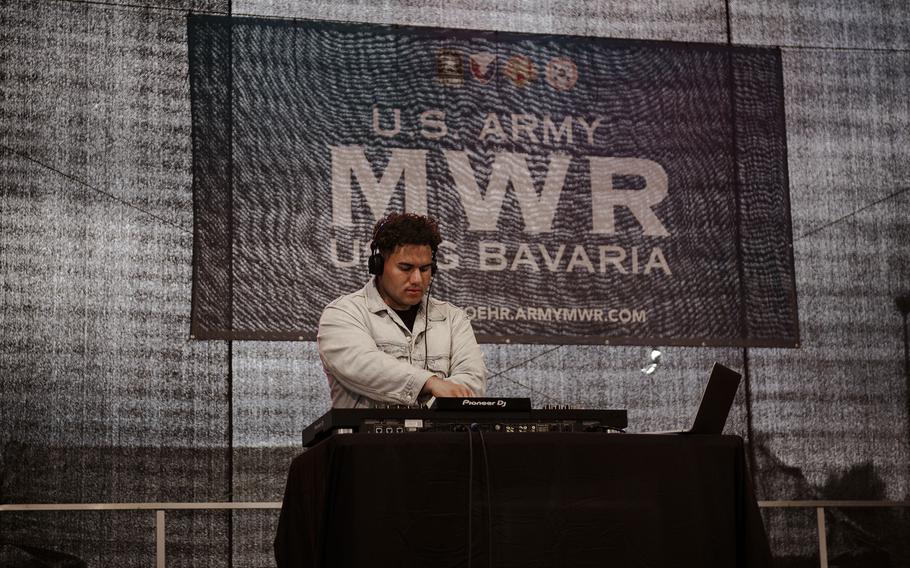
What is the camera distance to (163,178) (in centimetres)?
402

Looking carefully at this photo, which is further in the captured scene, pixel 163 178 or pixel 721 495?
pixel 163 178

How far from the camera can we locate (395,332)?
3227 millimetres

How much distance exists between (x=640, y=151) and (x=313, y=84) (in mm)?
1307

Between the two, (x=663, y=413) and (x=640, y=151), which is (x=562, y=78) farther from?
(x=663, y=413)

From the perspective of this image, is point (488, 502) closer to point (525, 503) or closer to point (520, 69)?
point (525, 503)

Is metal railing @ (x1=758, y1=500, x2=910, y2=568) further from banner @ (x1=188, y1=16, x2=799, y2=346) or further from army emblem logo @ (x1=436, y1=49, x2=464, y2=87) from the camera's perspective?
army emblem logo @ (x1=436, y1=49, x2=464, y2=87)

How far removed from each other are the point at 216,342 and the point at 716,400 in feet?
7.13

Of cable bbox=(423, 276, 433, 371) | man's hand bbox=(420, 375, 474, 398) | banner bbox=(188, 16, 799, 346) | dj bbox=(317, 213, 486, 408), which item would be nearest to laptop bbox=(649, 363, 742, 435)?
man's hand bbox=(420, 375, 474, 398)

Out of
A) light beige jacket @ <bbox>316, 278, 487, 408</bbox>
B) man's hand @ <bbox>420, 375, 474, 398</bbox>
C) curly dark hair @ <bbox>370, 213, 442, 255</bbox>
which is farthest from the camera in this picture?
curly dark hair @ <bbox>370, 213, 442, 255</bbox>

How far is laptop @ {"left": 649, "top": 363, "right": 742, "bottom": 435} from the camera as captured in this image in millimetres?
2314

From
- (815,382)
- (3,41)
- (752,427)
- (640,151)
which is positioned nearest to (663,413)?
(752,427)

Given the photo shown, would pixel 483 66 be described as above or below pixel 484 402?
above

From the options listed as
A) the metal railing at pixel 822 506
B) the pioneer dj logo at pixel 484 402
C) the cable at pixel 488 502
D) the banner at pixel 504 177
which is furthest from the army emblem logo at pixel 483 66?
the cable at pixel 488 502

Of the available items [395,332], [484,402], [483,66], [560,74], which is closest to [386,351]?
[395,332]
